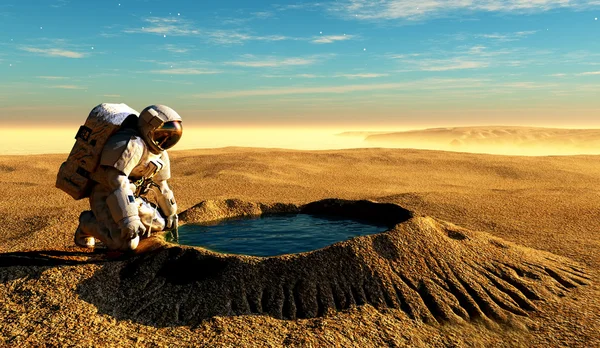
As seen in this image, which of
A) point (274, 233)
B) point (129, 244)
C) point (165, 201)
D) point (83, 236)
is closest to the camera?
point (129, 244)

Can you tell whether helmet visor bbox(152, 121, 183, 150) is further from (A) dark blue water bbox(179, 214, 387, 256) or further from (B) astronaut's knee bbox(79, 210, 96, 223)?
(A) dark blue water bbox(179, 214, 387, 256)

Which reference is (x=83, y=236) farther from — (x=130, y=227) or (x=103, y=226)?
(x=130, y=227)

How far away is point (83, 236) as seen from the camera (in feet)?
16.6

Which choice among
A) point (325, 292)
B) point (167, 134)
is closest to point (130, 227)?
point (167, 134)

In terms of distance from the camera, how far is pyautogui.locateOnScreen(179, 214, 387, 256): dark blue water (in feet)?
16.5

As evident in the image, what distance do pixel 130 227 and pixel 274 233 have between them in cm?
180

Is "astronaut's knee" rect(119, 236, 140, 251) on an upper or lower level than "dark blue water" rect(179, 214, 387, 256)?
upper

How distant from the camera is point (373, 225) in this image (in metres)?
6.02

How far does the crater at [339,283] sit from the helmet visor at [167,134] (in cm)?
106

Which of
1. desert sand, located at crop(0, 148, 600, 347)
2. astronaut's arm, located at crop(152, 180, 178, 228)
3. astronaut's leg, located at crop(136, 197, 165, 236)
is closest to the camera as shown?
desert sand, located at crop(0, 148, 600, 347)

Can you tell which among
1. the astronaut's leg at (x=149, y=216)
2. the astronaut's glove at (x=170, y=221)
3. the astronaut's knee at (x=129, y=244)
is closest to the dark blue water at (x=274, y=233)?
the astronaut's glove at (x=170, y=221)

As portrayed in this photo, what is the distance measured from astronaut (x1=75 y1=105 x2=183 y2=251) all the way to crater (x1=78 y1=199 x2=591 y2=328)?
1.06 ft

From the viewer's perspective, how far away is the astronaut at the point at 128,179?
4.54 metres

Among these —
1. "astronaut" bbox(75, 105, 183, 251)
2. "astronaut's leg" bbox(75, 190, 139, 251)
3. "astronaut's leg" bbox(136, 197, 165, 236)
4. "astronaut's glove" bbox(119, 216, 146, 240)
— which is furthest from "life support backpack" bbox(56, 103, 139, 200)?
"astronaut's glove" bbox(119, 216, 146, 240)
